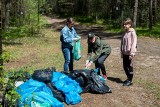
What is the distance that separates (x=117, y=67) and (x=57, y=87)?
5.17 metres

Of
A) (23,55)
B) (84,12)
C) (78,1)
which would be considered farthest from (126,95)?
(78,1)

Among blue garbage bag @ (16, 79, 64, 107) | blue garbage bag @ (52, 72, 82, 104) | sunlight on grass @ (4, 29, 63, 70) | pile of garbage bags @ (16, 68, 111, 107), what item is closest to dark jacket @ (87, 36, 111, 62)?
pile of garbage bags @ (16, 68, 111, 107)

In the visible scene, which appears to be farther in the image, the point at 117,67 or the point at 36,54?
the point at 36,54

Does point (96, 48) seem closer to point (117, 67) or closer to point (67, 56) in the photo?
point (67, 56)

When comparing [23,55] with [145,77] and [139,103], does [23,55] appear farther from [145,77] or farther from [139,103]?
[139,103]

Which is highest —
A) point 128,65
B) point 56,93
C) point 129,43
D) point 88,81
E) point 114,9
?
point 114,9

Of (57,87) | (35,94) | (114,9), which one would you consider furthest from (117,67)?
(114,9)

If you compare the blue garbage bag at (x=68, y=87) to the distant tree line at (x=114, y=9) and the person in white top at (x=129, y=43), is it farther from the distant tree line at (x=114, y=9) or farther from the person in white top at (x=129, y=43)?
the distant tree line at (x=114, y=9)

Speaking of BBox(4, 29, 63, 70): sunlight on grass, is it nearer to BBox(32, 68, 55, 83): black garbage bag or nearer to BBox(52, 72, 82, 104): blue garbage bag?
BBox(52, 72, 82, 104): blue garbage bag

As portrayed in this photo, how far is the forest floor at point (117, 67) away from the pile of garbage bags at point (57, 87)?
21 centimetres

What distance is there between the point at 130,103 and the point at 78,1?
1684 inches

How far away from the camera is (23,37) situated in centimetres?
2253

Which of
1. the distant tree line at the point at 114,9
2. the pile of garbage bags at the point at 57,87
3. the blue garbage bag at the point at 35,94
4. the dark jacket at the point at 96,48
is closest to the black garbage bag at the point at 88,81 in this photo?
the pile of garbage bags at the point at 57,87

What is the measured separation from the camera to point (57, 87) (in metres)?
7.35
